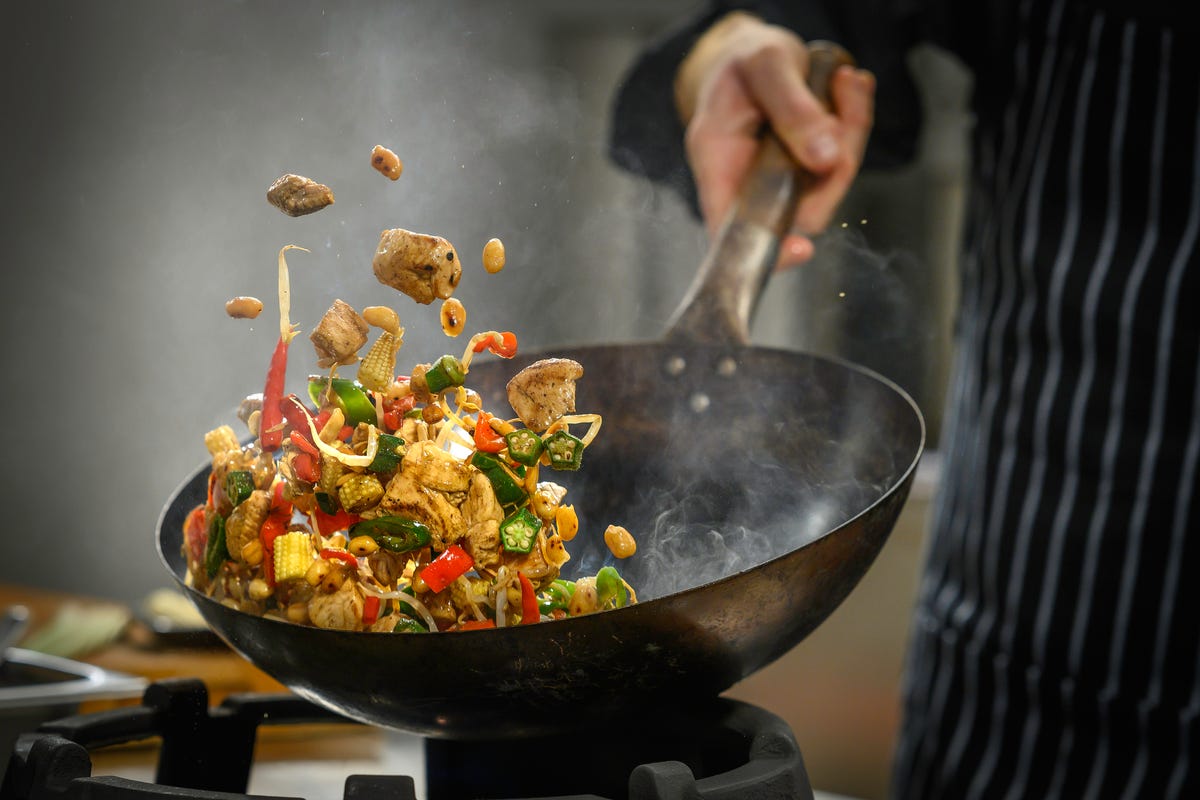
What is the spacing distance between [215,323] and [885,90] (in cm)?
141

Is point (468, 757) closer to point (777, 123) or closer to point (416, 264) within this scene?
point (416, 264)

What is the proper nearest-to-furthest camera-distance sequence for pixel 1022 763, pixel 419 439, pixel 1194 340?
pixel 419 439
pixel 1194 340
pixel 1022 763

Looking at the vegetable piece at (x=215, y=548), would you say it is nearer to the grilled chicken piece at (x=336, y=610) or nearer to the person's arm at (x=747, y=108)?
the grilled chicken piece at (x=336, y=610)

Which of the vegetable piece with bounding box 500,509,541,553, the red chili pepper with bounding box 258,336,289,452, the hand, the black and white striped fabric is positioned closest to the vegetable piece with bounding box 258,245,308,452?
the red chili pepper with bounding box 258,336,289,452

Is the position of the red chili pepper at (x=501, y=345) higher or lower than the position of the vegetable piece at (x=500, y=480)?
higher

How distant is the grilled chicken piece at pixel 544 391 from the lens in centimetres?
90

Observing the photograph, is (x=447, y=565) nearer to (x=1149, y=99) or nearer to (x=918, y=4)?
(x=1149, y=99)

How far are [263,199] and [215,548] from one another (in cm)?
30

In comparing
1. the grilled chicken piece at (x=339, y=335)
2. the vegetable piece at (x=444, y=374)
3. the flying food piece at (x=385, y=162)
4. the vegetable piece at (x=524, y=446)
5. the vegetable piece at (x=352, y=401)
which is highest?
the flying food piece at (x=385, y=162)

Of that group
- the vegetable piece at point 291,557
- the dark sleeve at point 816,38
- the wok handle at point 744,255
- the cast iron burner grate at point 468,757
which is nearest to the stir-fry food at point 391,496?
the vegetable piece at point 291,557

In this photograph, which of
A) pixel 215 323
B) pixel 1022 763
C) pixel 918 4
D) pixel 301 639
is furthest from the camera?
pixel 918 4

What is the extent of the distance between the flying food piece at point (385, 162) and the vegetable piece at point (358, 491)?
0.81 feet

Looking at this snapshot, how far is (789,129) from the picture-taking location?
1.42 m

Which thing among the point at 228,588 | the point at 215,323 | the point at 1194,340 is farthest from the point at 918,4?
the point at 228,588
